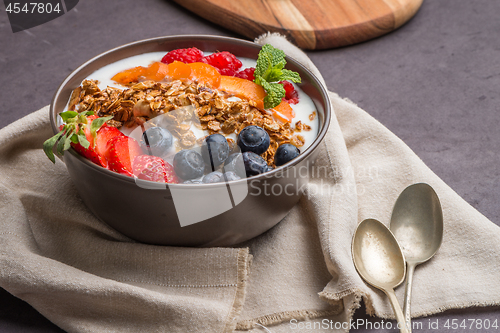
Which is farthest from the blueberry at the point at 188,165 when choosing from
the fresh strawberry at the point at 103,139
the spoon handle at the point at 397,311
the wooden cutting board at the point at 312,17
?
the wooden cutting board at the point at 312,17

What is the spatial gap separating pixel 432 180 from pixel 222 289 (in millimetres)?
653

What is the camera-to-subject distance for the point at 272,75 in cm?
120

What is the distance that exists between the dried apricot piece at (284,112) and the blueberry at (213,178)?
27 cm

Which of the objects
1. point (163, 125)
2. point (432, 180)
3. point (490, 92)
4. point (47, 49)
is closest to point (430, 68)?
point (490, 92)

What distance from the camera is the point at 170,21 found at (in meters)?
1.97

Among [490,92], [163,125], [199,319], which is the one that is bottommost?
[490,92]

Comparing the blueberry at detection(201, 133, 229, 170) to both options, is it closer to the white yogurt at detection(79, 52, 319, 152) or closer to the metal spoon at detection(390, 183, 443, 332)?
the white yogurt at detection(79, 52, 319, 152)

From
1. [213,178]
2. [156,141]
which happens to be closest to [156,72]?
[156,141]

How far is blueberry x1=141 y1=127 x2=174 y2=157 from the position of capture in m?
0.99

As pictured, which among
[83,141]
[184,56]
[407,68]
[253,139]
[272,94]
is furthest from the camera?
[407,68]

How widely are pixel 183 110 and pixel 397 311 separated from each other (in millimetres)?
636

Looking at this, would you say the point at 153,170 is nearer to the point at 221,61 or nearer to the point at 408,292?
the point at 221,61

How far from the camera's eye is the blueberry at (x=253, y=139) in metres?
1.02

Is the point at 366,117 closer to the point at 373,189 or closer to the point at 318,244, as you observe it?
the point at 373,189
